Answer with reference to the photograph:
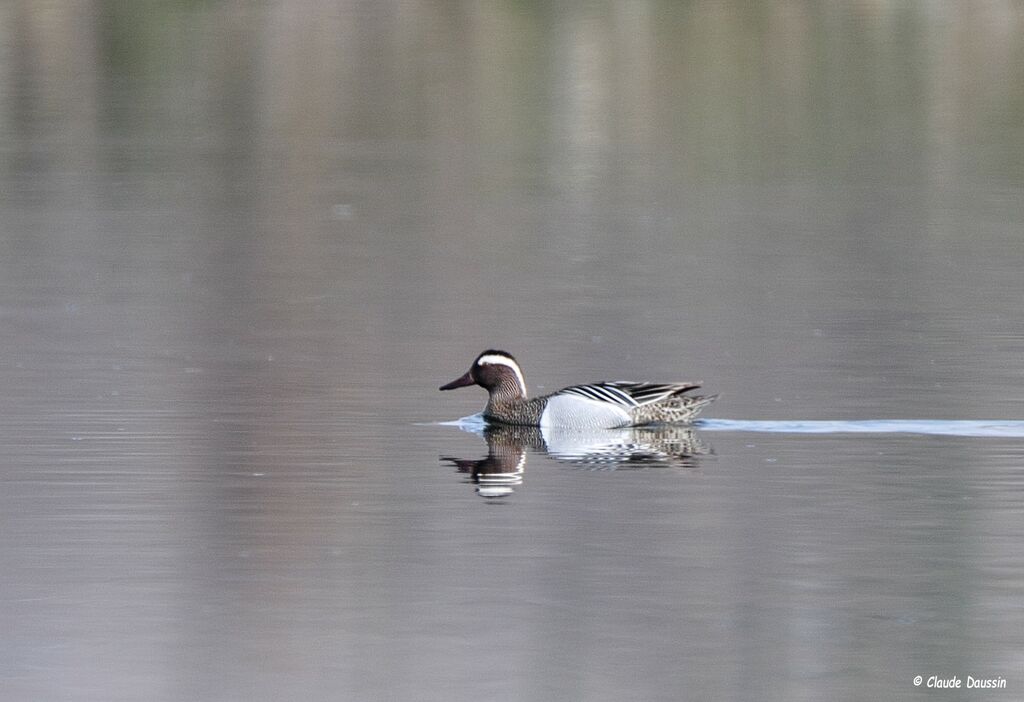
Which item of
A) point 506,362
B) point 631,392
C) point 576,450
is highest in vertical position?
point 506,362

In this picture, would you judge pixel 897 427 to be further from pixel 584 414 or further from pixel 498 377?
pixel 498 377

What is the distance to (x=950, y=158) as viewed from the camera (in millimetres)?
30219

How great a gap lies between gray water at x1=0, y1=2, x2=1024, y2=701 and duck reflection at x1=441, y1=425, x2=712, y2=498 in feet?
0.17

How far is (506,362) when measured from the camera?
1322cm

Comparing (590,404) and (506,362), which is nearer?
(590,404)

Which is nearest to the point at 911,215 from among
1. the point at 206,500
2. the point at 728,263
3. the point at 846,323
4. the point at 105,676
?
the point at 728,263

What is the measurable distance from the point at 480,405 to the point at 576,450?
2078mm

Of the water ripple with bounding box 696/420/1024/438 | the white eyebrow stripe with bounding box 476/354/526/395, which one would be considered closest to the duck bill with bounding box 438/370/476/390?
the white eyebrow stripe with bounding box 476/354/526/395

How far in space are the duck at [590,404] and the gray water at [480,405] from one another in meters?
0.15

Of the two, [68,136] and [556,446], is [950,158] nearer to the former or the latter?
[68,136]

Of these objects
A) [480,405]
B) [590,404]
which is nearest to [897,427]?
[590,404]

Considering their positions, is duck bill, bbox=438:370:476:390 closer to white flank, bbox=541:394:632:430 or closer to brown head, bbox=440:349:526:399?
brown head, bbox=440:349:526:399

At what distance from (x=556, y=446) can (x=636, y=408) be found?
0.59 meters

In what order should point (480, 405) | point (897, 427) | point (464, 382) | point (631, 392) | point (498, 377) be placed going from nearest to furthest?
point (897, 427)
point (631, 392)
point (498, 377)
point (464, 382)
point (480, 405)
